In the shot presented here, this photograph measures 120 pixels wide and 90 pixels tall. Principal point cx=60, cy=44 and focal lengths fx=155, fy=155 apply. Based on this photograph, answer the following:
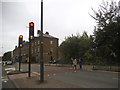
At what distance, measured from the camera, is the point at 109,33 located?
1823cm

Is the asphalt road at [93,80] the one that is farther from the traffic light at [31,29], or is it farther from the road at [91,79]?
the traffic light at [31,29]

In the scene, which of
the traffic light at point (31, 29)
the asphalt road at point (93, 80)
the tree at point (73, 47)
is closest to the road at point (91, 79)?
the asphalt road at point (93, 80)

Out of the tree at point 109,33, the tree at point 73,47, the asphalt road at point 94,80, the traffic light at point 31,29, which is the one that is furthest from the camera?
the tree at point 73,47

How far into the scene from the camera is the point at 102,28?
20031mm

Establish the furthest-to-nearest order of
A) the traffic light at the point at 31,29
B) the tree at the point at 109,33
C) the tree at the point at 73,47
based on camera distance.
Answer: the tree at the point at 73,47, the tree at the point at 109,33, the traffic light at the point at 31,29

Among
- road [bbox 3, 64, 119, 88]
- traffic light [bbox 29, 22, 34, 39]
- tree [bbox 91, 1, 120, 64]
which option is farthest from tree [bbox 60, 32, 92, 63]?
traffic light [bbox 29, 22, 34, 39]

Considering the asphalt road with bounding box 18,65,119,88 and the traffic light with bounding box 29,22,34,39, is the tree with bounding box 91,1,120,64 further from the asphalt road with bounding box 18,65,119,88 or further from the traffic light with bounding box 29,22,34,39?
the traffic light with bounding box 29,22,34,39

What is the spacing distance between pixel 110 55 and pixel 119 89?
12.4m

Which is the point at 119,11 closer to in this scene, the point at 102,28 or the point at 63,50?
the point at 102,28

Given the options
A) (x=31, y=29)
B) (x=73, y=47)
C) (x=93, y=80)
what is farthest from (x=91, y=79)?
(x=73, y=47)

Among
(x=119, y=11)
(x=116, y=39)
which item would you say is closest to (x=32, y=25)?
(x=116, y=39)

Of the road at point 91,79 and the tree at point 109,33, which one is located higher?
the tree at point 109,33

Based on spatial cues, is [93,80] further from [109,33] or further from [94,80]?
[109,33]

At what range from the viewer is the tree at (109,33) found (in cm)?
1780
